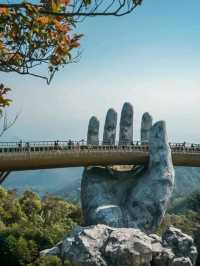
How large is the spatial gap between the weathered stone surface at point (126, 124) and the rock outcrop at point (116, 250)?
11.2 meters

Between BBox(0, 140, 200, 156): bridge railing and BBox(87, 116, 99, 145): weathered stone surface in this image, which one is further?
BBox(87, 116, 99, 145): weathered stone surface

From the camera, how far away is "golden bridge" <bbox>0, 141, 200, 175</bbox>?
3039 cm

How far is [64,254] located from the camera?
2722 centimetres

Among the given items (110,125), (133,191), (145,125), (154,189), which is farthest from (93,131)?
(154,189)

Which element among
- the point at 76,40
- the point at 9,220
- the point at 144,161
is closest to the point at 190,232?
the point at 144,161

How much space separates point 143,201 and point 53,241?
610cm

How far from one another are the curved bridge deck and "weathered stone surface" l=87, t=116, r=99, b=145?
1.98 m

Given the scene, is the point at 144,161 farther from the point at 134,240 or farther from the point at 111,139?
the point at 134,240

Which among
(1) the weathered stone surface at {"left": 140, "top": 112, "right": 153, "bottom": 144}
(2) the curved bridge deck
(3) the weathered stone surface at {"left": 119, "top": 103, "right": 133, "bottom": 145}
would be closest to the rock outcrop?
(2) the curved bridge deck

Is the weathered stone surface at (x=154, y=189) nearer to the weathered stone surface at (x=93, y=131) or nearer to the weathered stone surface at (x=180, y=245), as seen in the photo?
the weathered stone surface at (x=180, y=245)

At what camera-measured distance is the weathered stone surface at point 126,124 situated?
3884cm

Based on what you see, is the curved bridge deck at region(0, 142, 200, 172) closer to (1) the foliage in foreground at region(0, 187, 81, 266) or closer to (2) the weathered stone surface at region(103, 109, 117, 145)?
(2) the weathered stone surface at region(103, 109, 117, 145)

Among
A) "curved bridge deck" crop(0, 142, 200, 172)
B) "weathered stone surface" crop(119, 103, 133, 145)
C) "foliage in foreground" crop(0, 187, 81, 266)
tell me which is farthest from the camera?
"weathered stone surface" crop(119, 103, 133, 145)

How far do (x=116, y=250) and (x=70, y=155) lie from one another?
7.58 m
